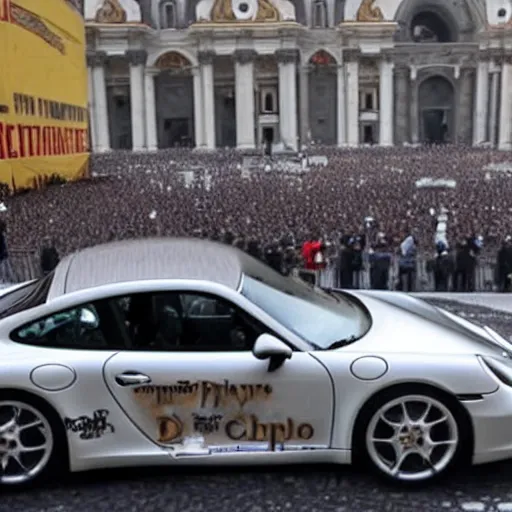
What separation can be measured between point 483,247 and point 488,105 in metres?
43.4

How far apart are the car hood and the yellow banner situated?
8.98 m

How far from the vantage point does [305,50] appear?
1998 inches

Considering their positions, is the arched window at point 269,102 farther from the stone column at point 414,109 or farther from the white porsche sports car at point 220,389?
the white porsche sports car at point 220,389

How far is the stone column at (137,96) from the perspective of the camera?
161 feet

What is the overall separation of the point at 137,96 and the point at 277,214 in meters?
39.4

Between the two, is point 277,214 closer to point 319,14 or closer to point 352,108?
point 352,108

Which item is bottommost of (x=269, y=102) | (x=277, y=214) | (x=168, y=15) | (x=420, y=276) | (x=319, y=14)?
(x=420, y=276)

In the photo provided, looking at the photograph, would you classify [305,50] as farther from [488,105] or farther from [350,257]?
[350,257]

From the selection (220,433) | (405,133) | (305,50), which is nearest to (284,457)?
(220,433)

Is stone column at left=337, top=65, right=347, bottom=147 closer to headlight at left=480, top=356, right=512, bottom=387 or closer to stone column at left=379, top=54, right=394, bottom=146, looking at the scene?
stone column at left=379, top=54, right=394, bottom=146

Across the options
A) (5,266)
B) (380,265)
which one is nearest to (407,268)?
(380,265)

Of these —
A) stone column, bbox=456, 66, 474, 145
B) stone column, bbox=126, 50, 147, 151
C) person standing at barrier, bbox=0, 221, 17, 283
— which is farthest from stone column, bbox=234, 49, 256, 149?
person standing at barrier, bbox=0, 221, 17, 283

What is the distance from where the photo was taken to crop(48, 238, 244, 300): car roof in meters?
4.46

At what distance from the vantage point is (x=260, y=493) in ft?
14.0
